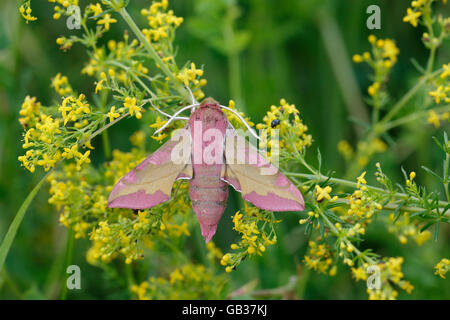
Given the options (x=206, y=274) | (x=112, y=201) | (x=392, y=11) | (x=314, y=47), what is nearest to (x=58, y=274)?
(x=206, y=274)

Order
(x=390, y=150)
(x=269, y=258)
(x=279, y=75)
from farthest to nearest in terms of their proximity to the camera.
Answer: (x=279, y=75)
(x=390, y=150)
(x=269, y=258)

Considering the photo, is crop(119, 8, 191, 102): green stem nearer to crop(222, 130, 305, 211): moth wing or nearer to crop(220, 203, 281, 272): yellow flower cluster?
crop(222, 130, 305, 211): moth wing

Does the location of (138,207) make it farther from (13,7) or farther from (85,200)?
(13,7)

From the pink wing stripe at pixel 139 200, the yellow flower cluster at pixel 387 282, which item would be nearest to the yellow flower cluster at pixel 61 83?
the pink wing stripe at pixel 139 200

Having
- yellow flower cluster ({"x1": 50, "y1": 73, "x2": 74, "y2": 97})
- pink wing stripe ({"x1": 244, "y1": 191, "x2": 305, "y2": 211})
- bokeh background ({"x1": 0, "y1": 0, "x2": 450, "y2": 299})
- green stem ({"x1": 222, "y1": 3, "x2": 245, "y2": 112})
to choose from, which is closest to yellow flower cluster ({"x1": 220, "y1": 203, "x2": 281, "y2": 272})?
pink wing stripe ({"x1": 244, "y1": 191, "x2": 305, "y2": 211})

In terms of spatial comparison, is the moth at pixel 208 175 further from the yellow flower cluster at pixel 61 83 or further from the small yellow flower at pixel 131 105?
the yellow flower cluster at pixel 61 83

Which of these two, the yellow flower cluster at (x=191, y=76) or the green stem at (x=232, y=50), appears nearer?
the yellow flower cluster at (x=191, y=76)

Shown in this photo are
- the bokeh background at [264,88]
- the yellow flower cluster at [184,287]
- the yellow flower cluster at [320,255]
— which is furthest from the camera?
the bokeh background at [264,88]
